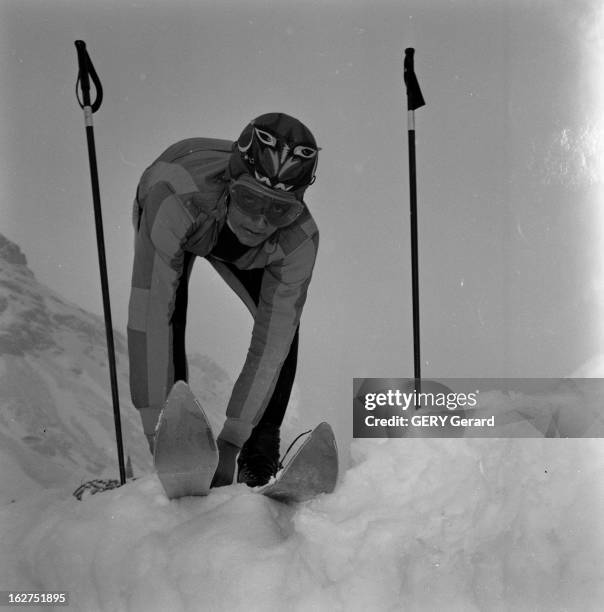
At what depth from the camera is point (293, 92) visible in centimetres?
176

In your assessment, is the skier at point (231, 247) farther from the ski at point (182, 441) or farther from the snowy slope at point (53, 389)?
the snowy slope at point (53, 389)

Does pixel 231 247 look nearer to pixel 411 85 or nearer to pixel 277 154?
pixel 277 154

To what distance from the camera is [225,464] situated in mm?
1327

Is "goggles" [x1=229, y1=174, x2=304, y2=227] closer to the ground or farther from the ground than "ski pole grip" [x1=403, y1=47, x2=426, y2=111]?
closer to the ground

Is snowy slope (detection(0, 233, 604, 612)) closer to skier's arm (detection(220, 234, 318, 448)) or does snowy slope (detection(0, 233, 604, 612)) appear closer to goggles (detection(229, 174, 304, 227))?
skier's arm (detection(220, 234, 318, 448))

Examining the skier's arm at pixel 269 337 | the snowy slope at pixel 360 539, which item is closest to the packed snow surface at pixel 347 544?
the snowy slope at pixel 360 539

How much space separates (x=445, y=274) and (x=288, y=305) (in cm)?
56

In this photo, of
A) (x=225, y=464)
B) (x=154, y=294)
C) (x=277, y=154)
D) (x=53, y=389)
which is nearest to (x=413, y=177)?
(x=277, y=154)

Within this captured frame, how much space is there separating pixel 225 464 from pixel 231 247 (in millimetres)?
426

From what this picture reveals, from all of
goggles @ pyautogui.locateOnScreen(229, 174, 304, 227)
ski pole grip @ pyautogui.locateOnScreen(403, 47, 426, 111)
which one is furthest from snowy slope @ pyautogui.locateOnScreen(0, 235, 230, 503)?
ski pole grip @ pyautogui.locateOnScreen(403, 47, 426, 111)

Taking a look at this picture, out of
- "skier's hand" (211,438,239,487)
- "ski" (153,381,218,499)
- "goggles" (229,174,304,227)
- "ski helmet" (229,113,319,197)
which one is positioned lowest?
"skier's hand" (211,438,239,487)

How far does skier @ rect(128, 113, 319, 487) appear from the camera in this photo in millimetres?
1273

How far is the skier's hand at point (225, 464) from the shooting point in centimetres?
130

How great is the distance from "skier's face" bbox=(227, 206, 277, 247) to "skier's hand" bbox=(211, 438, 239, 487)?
40 centimetres
